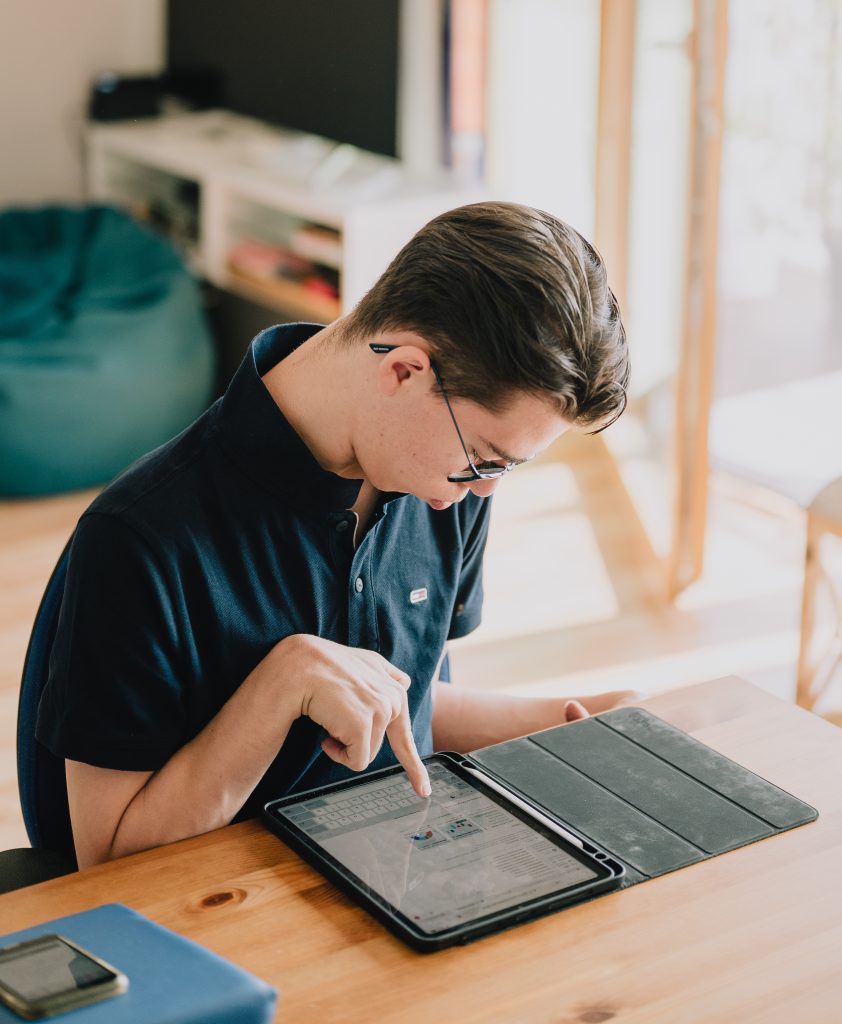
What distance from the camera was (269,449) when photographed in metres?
1.23

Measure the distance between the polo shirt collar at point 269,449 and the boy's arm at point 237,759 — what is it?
13 cm

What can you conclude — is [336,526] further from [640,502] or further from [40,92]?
[40,92]

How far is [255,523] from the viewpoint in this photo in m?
1.24

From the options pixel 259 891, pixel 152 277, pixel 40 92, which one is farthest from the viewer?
pixel 40 92

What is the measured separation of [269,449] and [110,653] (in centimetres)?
22

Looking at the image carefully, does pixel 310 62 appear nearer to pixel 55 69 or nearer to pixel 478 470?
pixel 55 69

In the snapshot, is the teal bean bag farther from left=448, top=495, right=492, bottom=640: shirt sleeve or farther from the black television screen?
left=448, top=495, right=492, bottom=640: shirt sleeve

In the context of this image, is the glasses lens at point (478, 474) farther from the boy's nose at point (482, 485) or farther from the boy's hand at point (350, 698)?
the boy's hand at point (350, 698)

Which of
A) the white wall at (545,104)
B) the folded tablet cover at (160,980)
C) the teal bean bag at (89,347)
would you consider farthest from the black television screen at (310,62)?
the folded tablet cover at (160,980)

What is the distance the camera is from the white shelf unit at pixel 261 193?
3.67 meters

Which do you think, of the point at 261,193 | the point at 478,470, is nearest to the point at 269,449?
the point at 478,470

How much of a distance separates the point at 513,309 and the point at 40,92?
13.0ft

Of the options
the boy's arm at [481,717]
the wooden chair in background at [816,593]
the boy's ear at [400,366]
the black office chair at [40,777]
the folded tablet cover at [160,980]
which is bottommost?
the wooden chair in background at [816,593]

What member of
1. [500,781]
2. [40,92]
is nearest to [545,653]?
[500,781]
